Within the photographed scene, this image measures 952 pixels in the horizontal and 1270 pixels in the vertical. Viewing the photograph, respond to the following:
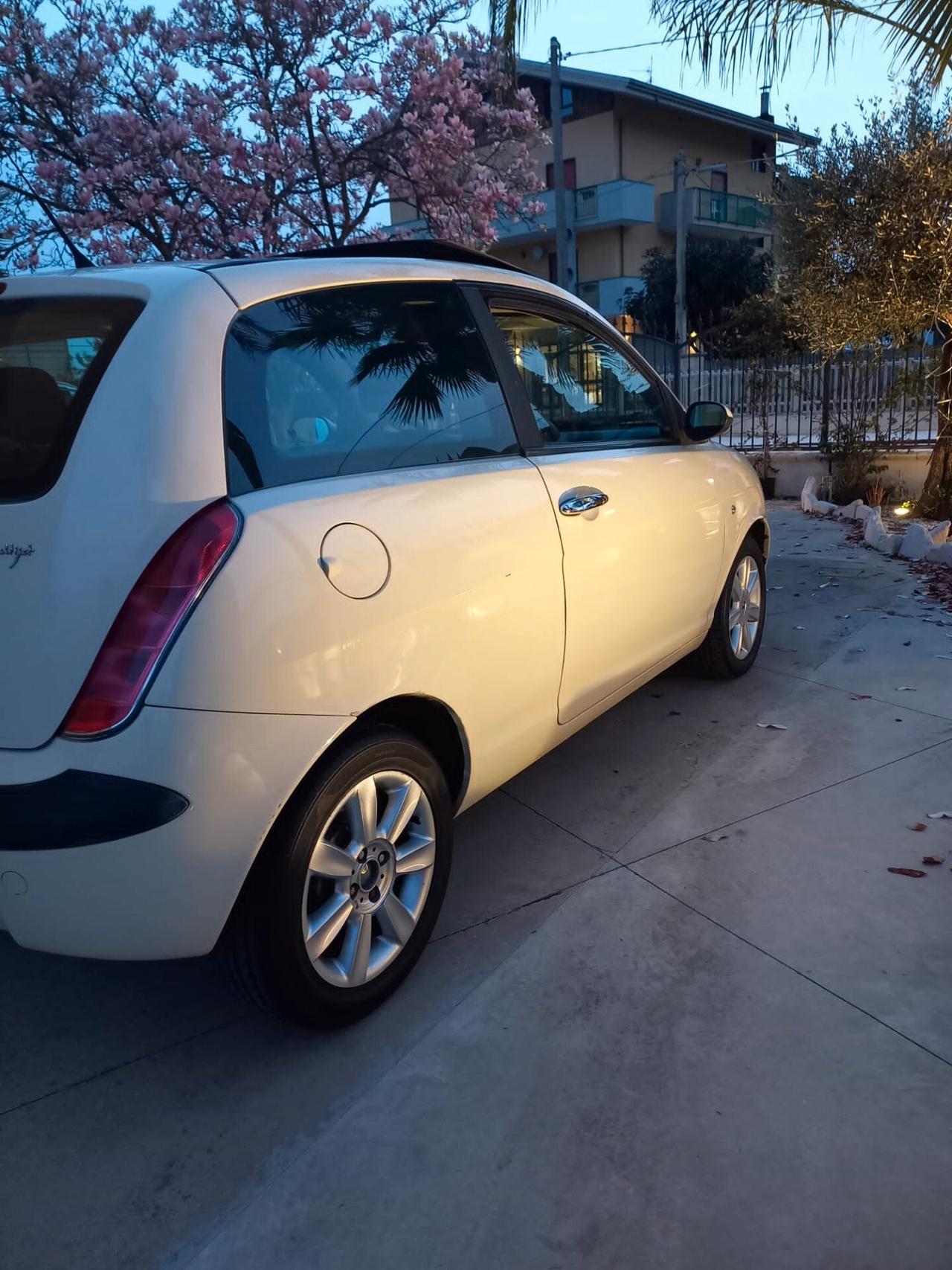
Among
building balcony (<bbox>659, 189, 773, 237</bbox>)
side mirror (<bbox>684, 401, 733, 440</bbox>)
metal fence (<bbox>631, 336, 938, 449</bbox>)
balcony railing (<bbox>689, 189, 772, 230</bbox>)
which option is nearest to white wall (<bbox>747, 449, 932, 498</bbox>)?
metal fence (<bbox>631, 336, 938, 449</bbox>)

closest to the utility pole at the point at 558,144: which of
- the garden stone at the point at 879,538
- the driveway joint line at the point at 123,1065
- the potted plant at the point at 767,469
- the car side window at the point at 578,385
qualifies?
the potted plant at the point at 767,469

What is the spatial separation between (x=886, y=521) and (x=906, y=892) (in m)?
7.34

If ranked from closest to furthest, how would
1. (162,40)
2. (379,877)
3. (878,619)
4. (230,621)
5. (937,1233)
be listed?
(937,1233) < (230,621) < (379,877) < (878,619) < (162,40)

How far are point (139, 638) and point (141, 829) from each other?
Answer: 0.38m

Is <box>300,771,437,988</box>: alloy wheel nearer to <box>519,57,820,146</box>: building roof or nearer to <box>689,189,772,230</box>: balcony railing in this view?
<box>519,57,820,146</box>: building roof

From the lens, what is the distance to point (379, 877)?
249 cm

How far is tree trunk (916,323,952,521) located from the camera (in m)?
9.27

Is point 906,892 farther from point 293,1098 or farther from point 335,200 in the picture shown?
point 335,200

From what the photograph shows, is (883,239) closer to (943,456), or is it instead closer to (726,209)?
(943,456)

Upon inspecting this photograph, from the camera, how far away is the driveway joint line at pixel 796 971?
235 centimetres

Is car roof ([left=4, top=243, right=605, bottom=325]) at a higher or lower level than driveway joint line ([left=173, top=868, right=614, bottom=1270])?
higher

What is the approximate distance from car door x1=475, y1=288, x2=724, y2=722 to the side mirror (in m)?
0.07

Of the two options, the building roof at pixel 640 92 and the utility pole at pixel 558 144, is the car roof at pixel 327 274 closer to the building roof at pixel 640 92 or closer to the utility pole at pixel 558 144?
the utility pole at pixel 558 144

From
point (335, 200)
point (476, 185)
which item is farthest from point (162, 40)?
point (476, 185)
